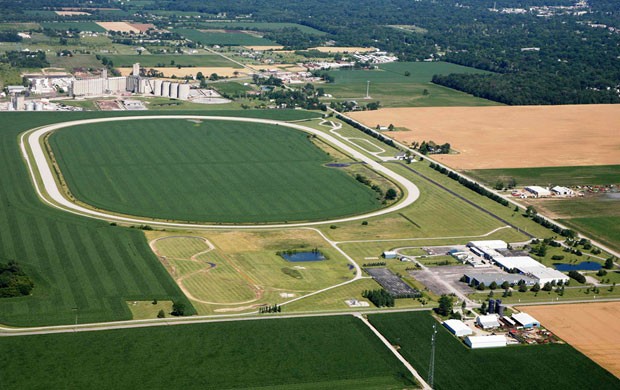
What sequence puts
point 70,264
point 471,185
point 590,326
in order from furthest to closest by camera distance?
point 471,185
point 70,264
point 590,326

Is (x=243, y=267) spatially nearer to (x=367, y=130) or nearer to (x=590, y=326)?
(x=590, y=326)

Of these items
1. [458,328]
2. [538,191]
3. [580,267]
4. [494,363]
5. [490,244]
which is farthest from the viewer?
[538,191]

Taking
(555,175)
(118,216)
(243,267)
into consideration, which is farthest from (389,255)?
(555,175)

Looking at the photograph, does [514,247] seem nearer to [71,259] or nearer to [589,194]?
[589,194]

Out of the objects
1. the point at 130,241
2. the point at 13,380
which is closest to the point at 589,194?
the point at 130,241

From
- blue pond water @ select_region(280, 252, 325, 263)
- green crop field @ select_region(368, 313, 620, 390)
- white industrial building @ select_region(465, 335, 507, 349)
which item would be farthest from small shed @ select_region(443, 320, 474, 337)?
blue pond water @ select_region(280, 252, 325, 263)

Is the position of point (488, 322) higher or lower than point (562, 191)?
lower

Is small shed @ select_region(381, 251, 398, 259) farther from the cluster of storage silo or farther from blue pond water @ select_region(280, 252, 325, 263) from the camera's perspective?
the cluster of storage silo
